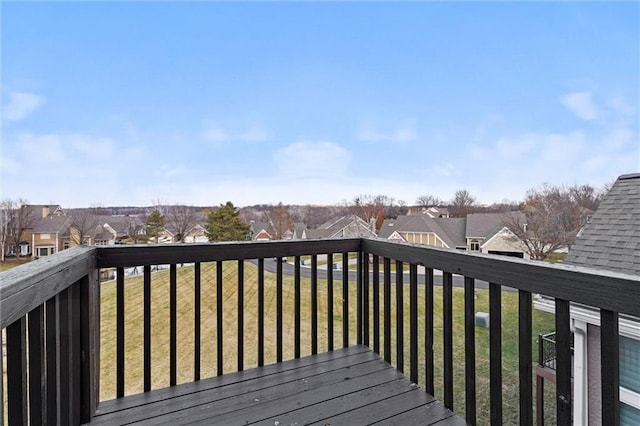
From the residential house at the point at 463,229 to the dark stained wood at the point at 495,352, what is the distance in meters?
4.03

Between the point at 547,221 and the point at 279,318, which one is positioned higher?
the point at 547,221

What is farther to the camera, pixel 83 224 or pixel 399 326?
pixel 83 224

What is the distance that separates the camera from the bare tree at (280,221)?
17.3 ft

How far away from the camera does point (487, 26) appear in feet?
18.5

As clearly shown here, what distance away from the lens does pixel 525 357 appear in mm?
1184

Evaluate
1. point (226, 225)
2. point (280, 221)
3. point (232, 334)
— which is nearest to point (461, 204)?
point (280, 221)

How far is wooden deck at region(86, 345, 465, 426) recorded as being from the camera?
1.41m

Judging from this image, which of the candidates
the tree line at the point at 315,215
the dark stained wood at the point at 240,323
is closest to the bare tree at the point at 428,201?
the tree line at the point at 315,215

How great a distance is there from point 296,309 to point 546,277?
1.33 metres

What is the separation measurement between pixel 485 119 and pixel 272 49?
203 inches

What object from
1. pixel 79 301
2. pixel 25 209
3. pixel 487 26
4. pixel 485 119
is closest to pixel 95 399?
pixel 79 301

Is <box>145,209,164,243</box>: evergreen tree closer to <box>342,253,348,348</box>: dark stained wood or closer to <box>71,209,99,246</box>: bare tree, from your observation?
<box>71,209,99,246</box>: bare tree

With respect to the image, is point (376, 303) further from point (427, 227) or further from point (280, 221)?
point (427, 227)

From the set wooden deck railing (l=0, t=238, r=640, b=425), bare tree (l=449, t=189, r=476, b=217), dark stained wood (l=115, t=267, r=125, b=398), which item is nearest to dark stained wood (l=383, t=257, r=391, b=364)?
wooden deck railing (l=0, t=238, r=640, b=425)
